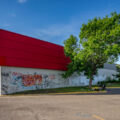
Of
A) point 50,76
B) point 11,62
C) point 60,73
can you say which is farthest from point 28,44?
point 60,73

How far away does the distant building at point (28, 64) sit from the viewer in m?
18.0

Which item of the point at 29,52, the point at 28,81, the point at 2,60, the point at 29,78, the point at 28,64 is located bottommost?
the point at 28,81

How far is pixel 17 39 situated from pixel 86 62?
11.3 m

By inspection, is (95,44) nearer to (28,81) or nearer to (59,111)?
(28,81)

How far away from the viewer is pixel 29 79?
2098 centimetres

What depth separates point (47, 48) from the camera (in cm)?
2398

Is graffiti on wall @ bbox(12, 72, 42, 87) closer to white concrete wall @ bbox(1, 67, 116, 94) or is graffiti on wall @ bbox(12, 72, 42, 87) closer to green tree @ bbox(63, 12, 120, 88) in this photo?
white concrete wall @ bbox(1, 67, 116, 94)

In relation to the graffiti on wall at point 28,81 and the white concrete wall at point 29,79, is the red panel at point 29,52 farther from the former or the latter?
the graffiti on wall at point 28,81

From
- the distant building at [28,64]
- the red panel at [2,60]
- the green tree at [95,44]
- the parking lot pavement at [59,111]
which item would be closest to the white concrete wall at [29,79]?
the distant building at [28,64]

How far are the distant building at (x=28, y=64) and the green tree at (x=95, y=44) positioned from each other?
211 cm

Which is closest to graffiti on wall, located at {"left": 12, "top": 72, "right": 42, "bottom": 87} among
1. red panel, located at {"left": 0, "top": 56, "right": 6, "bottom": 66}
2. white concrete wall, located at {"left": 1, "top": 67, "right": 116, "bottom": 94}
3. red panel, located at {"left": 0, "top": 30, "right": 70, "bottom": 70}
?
white concrete wall, located at {"left": 1, "top": 67, "right": 116, "bottom": 94}

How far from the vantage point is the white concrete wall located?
59.4ft

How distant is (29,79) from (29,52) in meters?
3.85

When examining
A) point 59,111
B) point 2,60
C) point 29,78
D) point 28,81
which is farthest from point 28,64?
point 59,111
